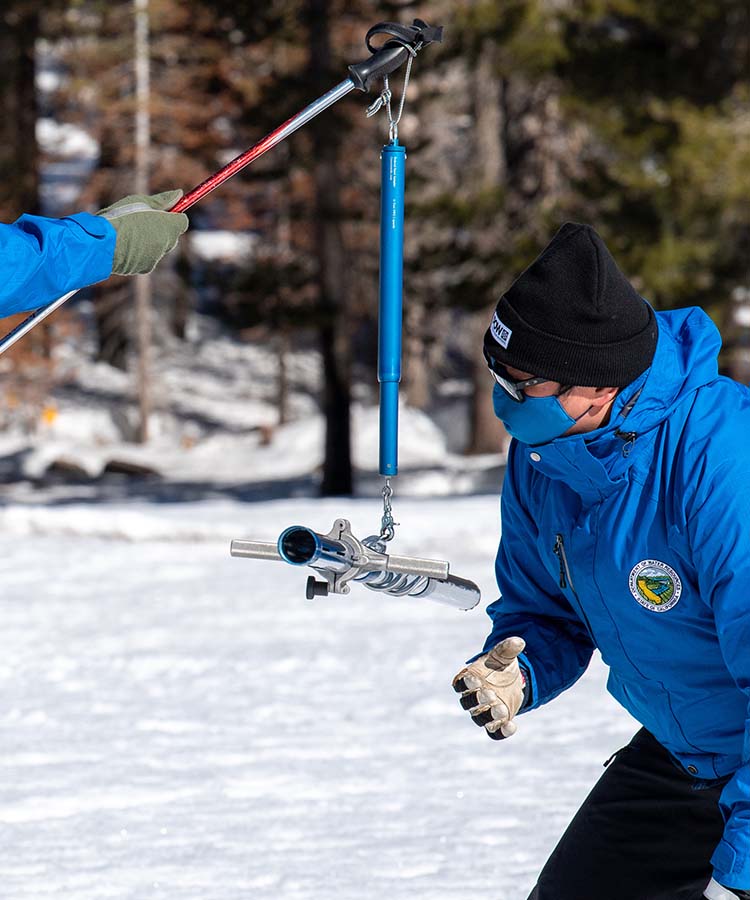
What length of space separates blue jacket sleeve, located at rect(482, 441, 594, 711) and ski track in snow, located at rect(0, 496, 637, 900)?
1488 mm

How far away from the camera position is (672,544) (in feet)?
7.72

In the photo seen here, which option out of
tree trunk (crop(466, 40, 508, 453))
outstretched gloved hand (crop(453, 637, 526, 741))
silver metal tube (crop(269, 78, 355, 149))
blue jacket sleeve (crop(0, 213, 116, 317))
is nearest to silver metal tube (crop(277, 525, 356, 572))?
outstretched gloved hand (crop(453, 637, 526, 741))

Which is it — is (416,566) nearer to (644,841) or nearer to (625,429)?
(625,429)

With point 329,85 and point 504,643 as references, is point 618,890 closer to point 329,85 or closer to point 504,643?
point 504,643

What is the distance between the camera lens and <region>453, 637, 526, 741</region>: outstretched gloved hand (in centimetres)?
253

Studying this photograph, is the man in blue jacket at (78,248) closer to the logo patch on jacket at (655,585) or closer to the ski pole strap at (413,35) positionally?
the ski pole strap at (413,35)

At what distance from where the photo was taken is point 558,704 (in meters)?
6.18

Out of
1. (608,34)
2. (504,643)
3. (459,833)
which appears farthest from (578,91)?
(504,643)

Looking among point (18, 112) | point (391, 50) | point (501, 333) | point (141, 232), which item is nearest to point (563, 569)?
point (501, 333)

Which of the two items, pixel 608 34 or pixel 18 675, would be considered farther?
pixel 608 34

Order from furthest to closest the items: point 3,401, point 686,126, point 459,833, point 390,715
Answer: point 3,401
point 686,126
point 390,715
point 459,833

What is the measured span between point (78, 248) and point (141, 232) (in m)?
0.20

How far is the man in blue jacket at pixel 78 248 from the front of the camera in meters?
2.46

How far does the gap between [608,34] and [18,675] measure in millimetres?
11909
